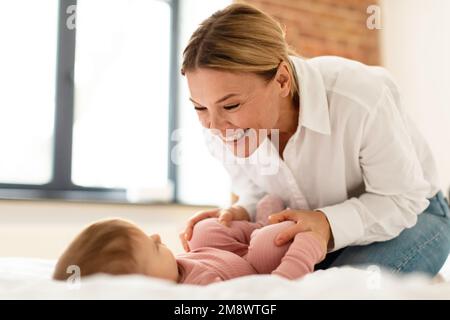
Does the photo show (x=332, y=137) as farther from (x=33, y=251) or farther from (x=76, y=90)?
(x=76, y=90)

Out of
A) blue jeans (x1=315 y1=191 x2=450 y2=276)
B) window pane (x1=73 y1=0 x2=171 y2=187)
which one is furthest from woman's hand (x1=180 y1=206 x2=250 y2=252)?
window pane (x1=73 y1=0 x2=171 y2=187)

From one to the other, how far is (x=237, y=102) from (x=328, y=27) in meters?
2.65

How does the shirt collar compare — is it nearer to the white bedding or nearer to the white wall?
the white bedding

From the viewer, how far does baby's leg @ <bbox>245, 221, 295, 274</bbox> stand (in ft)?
3.57

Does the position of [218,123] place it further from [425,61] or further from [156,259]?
[425,61]

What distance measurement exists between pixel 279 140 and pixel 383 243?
1.17ft

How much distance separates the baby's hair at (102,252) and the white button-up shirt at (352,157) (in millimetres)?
466

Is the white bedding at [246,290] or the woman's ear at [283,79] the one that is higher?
the woman's ear at [283,79]

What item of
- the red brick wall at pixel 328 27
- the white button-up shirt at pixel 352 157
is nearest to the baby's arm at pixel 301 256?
the white button-up shirt at pixel 352 157

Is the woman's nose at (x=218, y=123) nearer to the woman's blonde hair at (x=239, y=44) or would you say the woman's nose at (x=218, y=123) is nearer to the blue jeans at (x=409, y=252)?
the woman's blonde hair at (x=239, y=44)

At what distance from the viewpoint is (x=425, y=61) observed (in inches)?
137

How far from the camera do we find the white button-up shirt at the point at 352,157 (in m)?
1.22
